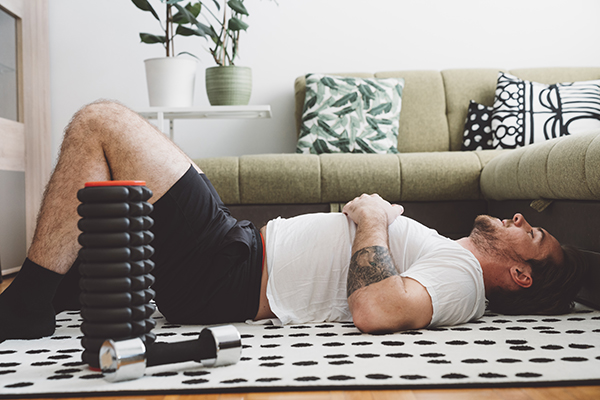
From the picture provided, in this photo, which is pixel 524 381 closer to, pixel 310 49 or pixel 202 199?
pixel 202 199

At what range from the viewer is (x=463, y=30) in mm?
3402

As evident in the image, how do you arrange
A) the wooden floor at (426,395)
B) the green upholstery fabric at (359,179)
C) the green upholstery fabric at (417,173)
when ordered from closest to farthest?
the wooden floor at (426,395) < the green upholstery fabric at (417,173) < the green upholstery fabric at (359,179)

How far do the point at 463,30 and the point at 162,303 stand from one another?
2.90m

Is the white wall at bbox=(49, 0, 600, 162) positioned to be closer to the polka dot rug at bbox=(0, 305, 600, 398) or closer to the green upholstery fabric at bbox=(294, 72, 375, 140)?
the green upholstery fabric at bbox=(294, 72, 375, 140)

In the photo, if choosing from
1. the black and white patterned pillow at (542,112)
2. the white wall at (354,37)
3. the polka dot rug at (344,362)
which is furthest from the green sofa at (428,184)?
the white wall at (354,37)

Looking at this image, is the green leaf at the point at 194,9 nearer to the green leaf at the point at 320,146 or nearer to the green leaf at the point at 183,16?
the green leaf at the point at 183,16

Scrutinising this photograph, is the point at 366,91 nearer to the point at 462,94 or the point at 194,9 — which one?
the point at 462,94

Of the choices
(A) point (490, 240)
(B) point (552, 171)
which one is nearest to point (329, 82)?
(B) point (552, 171)

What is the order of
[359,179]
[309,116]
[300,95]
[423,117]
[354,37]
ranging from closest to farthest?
[359,179] < [309,116] < [423,117] < [300,95] < [354,37]

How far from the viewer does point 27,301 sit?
1144 millimetres

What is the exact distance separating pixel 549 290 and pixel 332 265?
0.62 metres

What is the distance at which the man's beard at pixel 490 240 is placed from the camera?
53.9 inches

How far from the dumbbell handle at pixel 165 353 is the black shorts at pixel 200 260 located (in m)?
0.33

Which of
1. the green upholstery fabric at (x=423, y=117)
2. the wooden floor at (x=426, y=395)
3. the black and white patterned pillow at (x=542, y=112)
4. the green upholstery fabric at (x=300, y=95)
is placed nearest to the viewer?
the wooden floor at (x=426, y=395)
